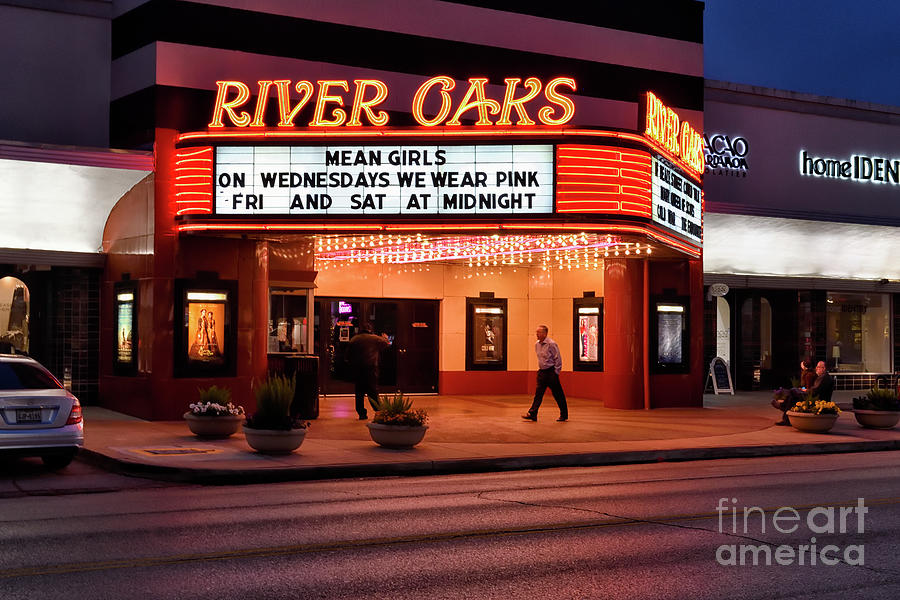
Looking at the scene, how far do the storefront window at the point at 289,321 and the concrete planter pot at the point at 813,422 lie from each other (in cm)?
1052

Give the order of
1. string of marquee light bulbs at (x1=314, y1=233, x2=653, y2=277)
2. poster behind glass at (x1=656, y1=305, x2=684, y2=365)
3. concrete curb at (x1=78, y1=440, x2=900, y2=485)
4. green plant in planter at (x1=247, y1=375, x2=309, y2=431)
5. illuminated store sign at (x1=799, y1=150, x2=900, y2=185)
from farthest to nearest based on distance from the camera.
Result: illuminated store sign at (x1=799, y1=150, x2=900, y2=185) → poster behind glass at (x1=656, y1=305, x2=684, y2=365) → string of marquee light bulbs at (x1=314, y1=233, x2=653, y2=277) → green plant in planter at (x1=247, y1=375, x2=309, y2=431) → concrete curb at (x1=78, y1=440, x2=900, y2=485)

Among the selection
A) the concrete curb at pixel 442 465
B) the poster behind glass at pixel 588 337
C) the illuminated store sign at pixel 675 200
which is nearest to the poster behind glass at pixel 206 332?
the concrete curb at pixel 442 465

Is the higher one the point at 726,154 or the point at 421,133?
the point at 726,154

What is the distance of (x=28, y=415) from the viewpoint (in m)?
13.7

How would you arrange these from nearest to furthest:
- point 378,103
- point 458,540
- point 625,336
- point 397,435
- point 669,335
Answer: point 458,540
point 397,435
point 378,103
point 625,336
point 669,335

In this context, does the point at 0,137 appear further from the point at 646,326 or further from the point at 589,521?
the point at 589,521

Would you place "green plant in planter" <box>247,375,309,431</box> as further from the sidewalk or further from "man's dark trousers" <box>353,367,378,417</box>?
"man's dark trousers" <box>353,367,378,417</box>

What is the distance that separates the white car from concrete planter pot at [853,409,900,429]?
15254 millimetres

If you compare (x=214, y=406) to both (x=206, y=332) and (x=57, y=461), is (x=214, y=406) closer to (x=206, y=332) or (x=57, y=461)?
(x=57, y=461)

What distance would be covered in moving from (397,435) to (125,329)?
8046 millimetres

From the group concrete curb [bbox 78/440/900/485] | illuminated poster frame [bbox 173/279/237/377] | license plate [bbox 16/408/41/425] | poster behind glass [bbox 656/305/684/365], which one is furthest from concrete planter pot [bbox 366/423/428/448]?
poster behind glass [bbox 656/305/684/365]

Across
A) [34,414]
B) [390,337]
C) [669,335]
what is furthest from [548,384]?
[34,414]

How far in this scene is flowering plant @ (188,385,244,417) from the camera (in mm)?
17328

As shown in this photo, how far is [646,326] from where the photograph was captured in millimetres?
24562
